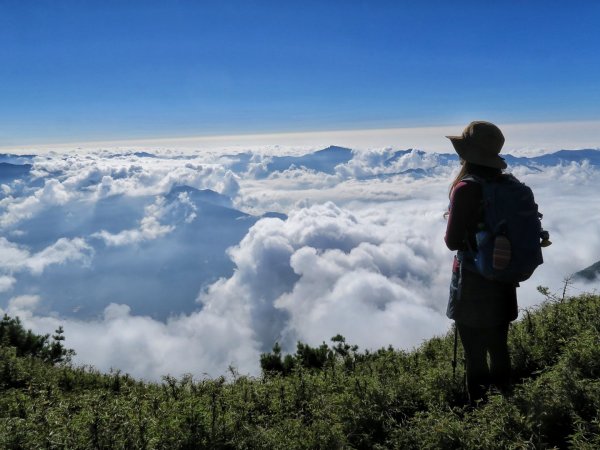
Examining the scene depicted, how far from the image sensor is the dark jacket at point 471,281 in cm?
384

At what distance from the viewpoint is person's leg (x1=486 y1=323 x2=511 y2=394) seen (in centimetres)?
418

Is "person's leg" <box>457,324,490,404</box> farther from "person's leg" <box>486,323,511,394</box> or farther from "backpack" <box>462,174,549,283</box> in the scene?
"backpack" <box>462,174,549,283</box>

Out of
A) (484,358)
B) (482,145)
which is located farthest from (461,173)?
(484,358)

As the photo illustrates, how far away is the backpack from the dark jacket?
0.14m

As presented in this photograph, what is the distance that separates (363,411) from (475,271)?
6.13 ft

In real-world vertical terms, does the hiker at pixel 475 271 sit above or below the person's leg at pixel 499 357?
above

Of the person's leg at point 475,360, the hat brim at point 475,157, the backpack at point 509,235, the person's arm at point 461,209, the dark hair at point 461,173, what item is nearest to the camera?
the backpack at point 509,235

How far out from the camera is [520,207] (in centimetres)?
370

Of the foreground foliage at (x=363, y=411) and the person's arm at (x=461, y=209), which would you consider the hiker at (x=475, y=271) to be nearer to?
the person's arm at (x=461, y=209)

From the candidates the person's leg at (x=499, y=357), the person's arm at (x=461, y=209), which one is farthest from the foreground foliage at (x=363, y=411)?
the person's arm at (x=461, y=209)

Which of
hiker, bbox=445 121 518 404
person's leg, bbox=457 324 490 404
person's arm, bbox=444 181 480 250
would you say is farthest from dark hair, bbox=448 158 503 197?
person's leg, bbox=457 324 490 404

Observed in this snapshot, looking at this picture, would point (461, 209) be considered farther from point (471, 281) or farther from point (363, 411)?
point (363, 411)

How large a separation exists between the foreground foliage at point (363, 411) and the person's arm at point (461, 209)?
5.03 feet

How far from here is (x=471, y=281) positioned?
4020 millimetres
